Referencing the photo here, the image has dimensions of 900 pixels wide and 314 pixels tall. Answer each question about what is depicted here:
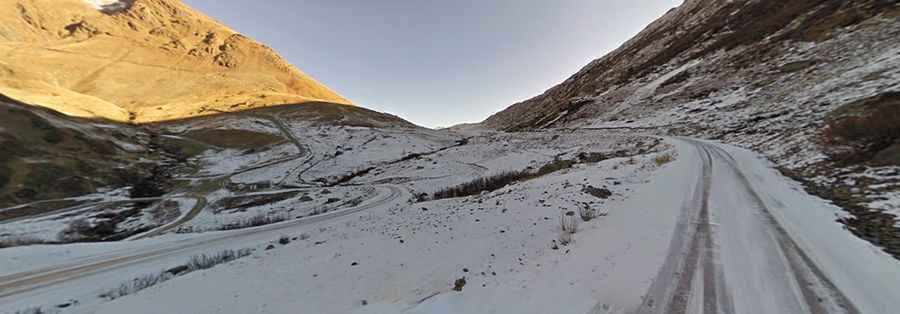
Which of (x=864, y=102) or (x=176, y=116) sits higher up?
(x=176, y=116)

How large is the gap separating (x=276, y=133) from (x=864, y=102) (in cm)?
7859

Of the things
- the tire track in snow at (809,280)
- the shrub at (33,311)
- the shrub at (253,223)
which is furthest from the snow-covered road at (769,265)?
the shrub at (253,223)

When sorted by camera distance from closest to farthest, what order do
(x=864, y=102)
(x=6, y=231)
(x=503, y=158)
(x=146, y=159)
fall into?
(x=864, y=102) < (x=6, y=231) < (x=503, y=158) < (x=146, y=159)

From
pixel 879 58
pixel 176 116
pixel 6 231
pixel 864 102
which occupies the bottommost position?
pixel 6 231

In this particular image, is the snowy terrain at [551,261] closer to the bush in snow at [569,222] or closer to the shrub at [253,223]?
the bush in snow at [569,222]

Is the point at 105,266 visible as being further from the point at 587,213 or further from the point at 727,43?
the point at 727,43

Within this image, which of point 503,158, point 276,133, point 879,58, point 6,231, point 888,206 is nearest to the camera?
point 888,206

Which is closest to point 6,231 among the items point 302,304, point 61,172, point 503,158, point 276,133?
point 61,172

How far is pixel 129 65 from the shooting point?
13200 cm

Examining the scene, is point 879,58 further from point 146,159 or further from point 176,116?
point 176,116

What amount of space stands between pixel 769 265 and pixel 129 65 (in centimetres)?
18074

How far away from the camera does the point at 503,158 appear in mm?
39719

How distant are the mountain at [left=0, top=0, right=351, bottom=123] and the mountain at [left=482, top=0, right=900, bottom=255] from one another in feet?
303

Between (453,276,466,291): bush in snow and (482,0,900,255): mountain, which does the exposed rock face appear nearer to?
(482,0,900,255): mountain
